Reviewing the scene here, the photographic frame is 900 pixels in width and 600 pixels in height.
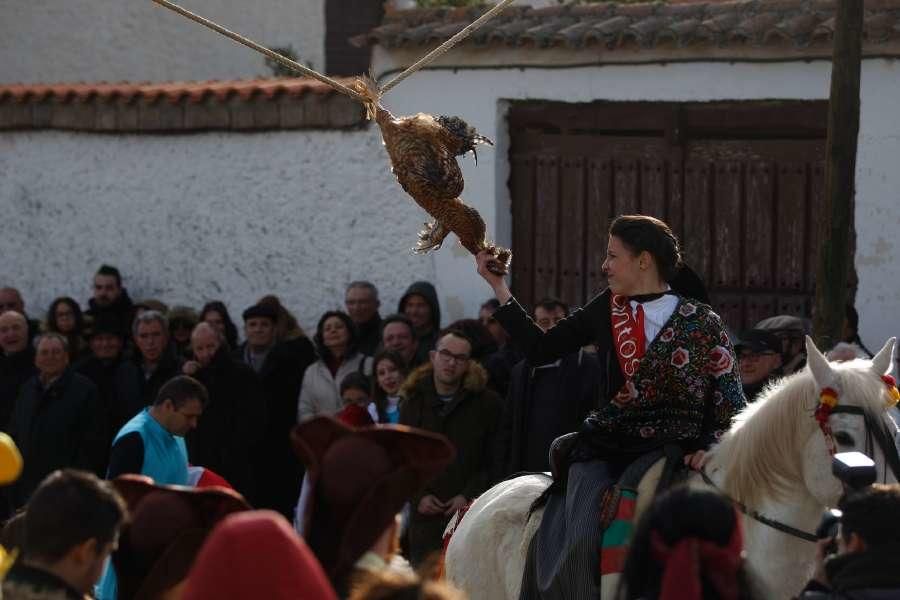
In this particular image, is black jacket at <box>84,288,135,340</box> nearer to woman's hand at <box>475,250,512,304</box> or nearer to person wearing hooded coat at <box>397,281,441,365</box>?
person wearing hooded coat at <box>397,281,441,365</box>

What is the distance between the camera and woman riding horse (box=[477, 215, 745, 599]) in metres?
6.50

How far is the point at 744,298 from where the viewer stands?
11.8 meters

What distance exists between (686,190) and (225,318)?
11.0 ft

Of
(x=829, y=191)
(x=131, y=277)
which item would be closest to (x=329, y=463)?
(x=829, y=191)

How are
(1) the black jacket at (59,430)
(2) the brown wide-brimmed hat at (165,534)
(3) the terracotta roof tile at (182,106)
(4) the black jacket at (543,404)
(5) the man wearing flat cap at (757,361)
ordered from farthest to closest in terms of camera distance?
(3) the terracotta roof tile at (182,106) → (1) the black jacket at (59,430) → (4) the black jacket at (543,404) → (5) the man wearing flat cap at (757,361) → (2) the brown wide-brimmed hat at (165,534)

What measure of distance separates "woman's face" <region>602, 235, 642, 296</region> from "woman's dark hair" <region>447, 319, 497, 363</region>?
4.08m

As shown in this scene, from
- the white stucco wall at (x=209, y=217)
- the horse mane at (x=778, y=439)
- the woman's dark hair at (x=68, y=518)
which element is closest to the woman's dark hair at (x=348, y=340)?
the white stucco wall at (x=209, y=217)

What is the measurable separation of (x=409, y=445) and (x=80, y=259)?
10.4 m

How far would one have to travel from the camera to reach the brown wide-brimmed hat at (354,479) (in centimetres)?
394

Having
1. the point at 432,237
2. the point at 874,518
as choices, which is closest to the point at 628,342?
the point at 432,237

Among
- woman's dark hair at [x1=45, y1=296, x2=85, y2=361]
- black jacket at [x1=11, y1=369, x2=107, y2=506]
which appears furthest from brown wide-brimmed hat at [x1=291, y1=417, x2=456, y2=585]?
woman's dark hair at [x1=45, y1=296, x2=85, y2=361]

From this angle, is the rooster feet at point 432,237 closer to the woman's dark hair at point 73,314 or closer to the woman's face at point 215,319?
the woman's face at point 215,319

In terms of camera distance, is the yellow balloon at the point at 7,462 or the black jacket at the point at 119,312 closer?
the yellow balloon at the point at 7,462

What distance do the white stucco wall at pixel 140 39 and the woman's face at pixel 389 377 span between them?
887cm
